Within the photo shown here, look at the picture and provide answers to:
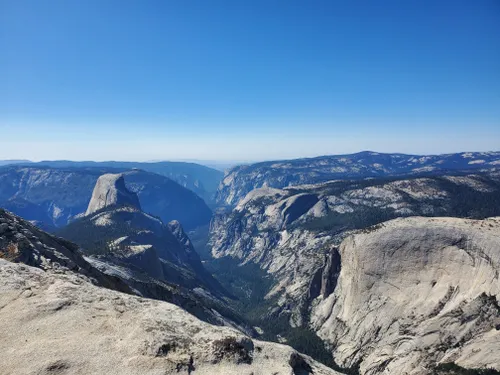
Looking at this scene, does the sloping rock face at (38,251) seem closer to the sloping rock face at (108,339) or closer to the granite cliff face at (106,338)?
the granite cliff face at (106,338)

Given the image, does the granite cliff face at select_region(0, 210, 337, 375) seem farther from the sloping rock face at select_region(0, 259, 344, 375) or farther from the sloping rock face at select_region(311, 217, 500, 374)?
the sloping rock face at select_region(311, 217, 500, 374)

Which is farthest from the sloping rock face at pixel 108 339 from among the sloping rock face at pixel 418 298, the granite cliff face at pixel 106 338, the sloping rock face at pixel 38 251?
the sloping rock face at pixel 418 298

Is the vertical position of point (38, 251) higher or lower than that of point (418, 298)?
higher

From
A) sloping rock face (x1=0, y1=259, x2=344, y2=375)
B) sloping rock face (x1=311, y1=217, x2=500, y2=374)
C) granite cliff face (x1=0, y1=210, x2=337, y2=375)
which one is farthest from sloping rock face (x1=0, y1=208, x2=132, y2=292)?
sloping rock face (x1=311, y1=217, x2=500, y2=374)

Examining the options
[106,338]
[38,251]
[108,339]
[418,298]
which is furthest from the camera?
[418,298]

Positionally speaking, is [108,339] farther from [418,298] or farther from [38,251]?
[418,298]

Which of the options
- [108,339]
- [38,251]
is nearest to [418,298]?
[108,339]

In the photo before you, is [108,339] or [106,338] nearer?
[108,339]

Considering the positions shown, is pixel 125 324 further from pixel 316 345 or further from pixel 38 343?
pixel 316 345
